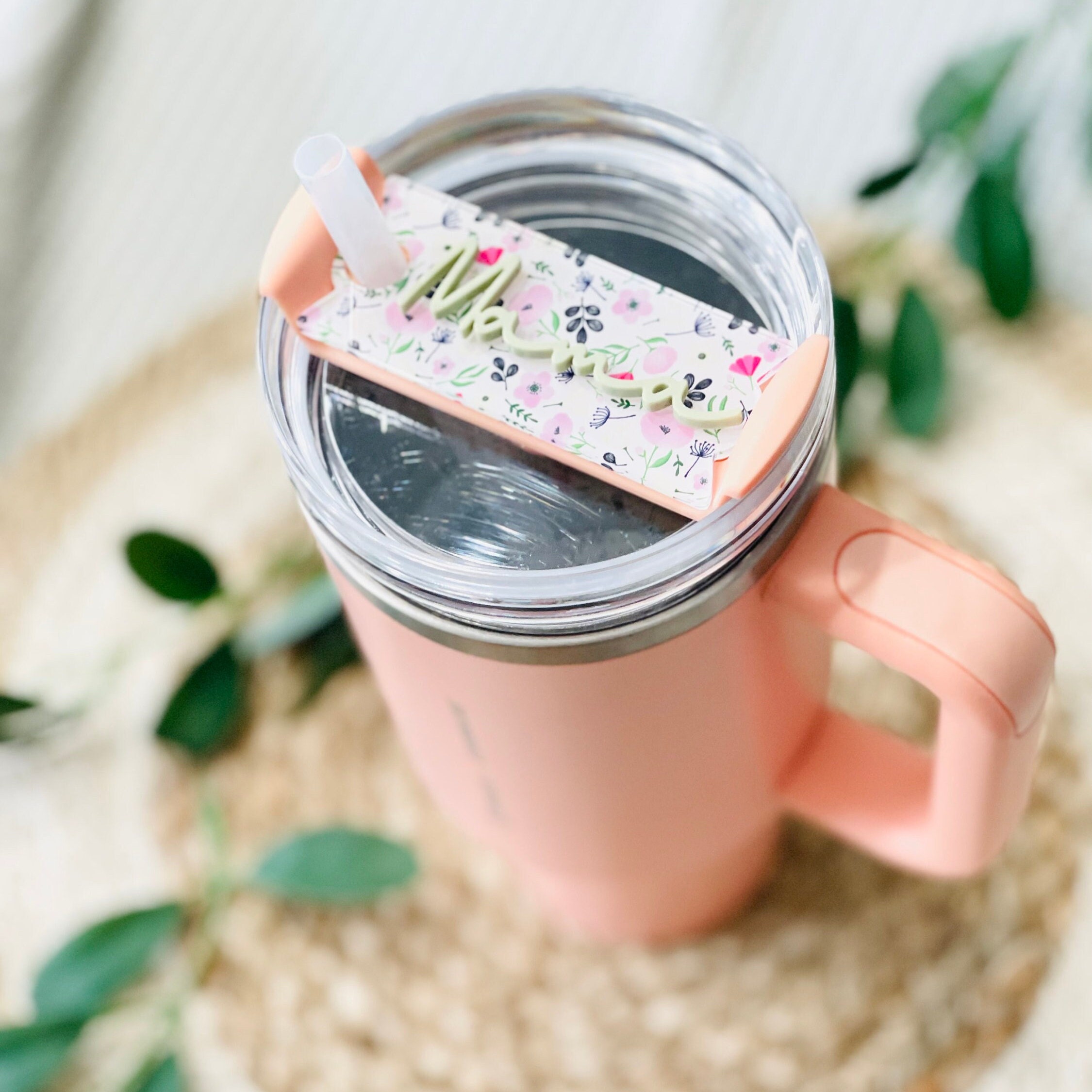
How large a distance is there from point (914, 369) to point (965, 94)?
0.51 feet

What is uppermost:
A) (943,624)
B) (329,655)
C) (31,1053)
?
(943,624)

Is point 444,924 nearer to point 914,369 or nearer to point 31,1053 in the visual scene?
point 31,1053

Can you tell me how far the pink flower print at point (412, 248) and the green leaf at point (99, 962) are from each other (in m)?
0.38

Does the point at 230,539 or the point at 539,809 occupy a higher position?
the point at 539,809

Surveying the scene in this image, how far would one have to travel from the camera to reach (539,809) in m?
0.47

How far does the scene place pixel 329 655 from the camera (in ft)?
2.20

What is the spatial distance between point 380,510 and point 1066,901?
1.31 feet

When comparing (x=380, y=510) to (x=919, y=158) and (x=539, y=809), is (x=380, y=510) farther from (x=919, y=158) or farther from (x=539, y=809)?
(x=919, y=158)

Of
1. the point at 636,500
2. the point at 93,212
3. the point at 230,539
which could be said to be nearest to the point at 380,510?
the point at 636,500

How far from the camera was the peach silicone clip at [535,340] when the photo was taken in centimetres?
36

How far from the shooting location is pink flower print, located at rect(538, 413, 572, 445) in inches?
14.4

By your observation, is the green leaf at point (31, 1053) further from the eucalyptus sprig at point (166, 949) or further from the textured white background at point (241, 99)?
the textured white background at point (241, 99)

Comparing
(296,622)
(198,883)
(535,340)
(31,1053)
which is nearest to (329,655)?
(296,622)

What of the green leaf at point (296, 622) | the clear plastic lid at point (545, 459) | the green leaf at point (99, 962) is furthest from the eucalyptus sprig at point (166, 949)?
the clear plastic lid at point (545, 459)
